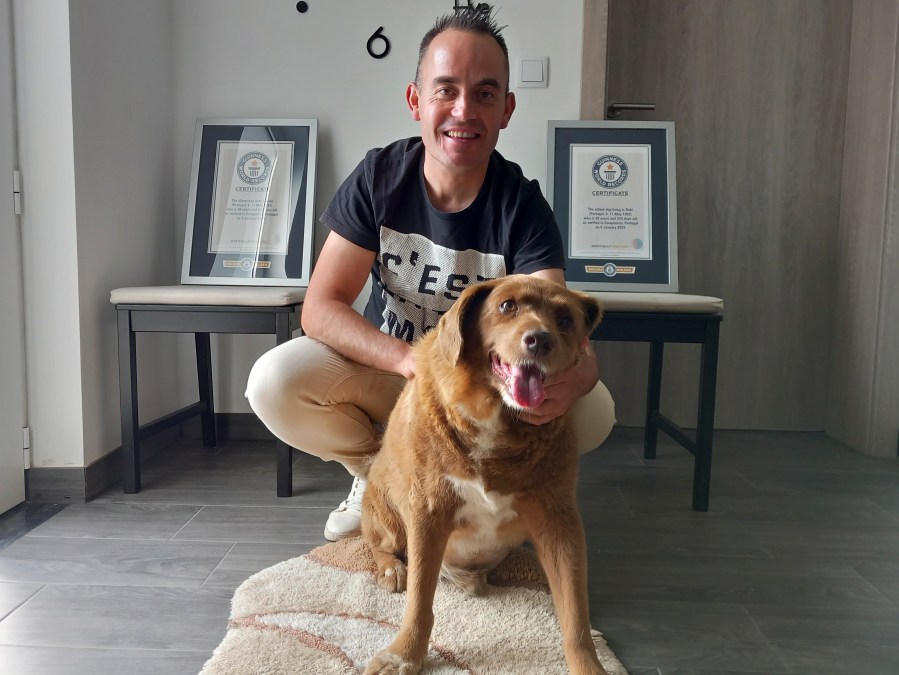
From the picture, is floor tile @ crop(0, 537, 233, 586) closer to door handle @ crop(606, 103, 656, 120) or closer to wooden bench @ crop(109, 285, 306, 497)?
wooden bench @ crop(109, 285, 306, 497)

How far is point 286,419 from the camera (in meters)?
1.90

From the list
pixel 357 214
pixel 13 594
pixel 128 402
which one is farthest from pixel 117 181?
pixel 13 594

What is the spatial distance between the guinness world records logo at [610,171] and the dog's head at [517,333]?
1615 millimetres

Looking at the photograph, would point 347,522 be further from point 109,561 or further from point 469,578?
point 109,561

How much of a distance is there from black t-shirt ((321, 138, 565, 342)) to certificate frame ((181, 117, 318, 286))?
999 millimetres

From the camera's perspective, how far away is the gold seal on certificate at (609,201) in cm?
279

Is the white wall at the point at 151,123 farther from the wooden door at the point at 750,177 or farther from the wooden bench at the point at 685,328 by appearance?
the wooden bench at the point at 685,328

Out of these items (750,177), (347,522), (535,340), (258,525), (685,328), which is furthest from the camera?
(750,177)

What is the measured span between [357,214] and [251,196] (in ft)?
3.90

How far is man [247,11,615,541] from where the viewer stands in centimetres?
184

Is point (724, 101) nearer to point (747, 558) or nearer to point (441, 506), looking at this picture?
point (747, 558)

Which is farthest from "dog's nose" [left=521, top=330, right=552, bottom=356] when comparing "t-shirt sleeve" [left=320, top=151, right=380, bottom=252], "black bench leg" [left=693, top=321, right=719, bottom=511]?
"black bench leg" [left=693, top=321, right=719, bottom=511]

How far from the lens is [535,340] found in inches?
46.2

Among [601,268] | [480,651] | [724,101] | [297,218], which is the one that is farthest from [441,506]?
[724,101]
